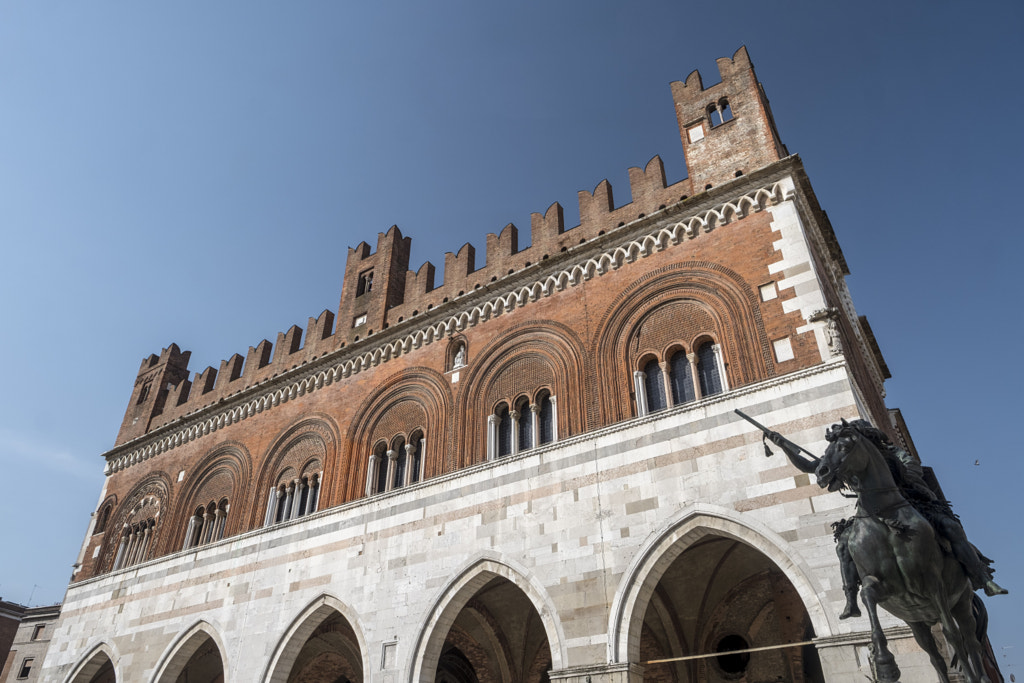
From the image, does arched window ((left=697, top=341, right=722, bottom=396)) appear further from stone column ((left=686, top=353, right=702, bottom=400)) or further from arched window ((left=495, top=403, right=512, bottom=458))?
arched window ((left=495, top=403, right=512, bottom=458))

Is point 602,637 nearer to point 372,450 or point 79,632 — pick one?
point 372,450

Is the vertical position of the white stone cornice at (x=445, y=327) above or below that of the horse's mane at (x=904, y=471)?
above

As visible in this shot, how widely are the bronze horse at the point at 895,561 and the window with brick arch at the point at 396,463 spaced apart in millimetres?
8289

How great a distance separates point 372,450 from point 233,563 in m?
3.56

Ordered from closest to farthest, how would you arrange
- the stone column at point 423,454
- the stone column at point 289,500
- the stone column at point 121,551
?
the stone column at point 423,454, the stone column at point 289,500, the stone column at point 121,551

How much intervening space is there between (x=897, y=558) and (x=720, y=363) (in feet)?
15.9

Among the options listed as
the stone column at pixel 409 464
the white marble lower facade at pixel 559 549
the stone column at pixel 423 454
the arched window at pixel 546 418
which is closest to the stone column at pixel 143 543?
the white marble lower facade at pixel 559 549

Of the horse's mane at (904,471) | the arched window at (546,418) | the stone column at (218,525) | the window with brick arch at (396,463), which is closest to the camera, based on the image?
the horse's mane at (904,471)

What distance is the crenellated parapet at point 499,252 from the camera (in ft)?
38.4

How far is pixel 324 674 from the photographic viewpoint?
47.1ft

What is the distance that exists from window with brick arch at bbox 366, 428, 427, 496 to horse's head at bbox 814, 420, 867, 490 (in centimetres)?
826

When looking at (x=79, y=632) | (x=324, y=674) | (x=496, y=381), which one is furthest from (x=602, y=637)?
(x=79, y=632)

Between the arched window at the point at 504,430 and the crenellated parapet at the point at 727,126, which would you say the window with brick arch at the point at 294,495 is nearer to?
the arched window at the point at 504,430

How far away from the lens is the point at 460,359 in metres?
13.1
